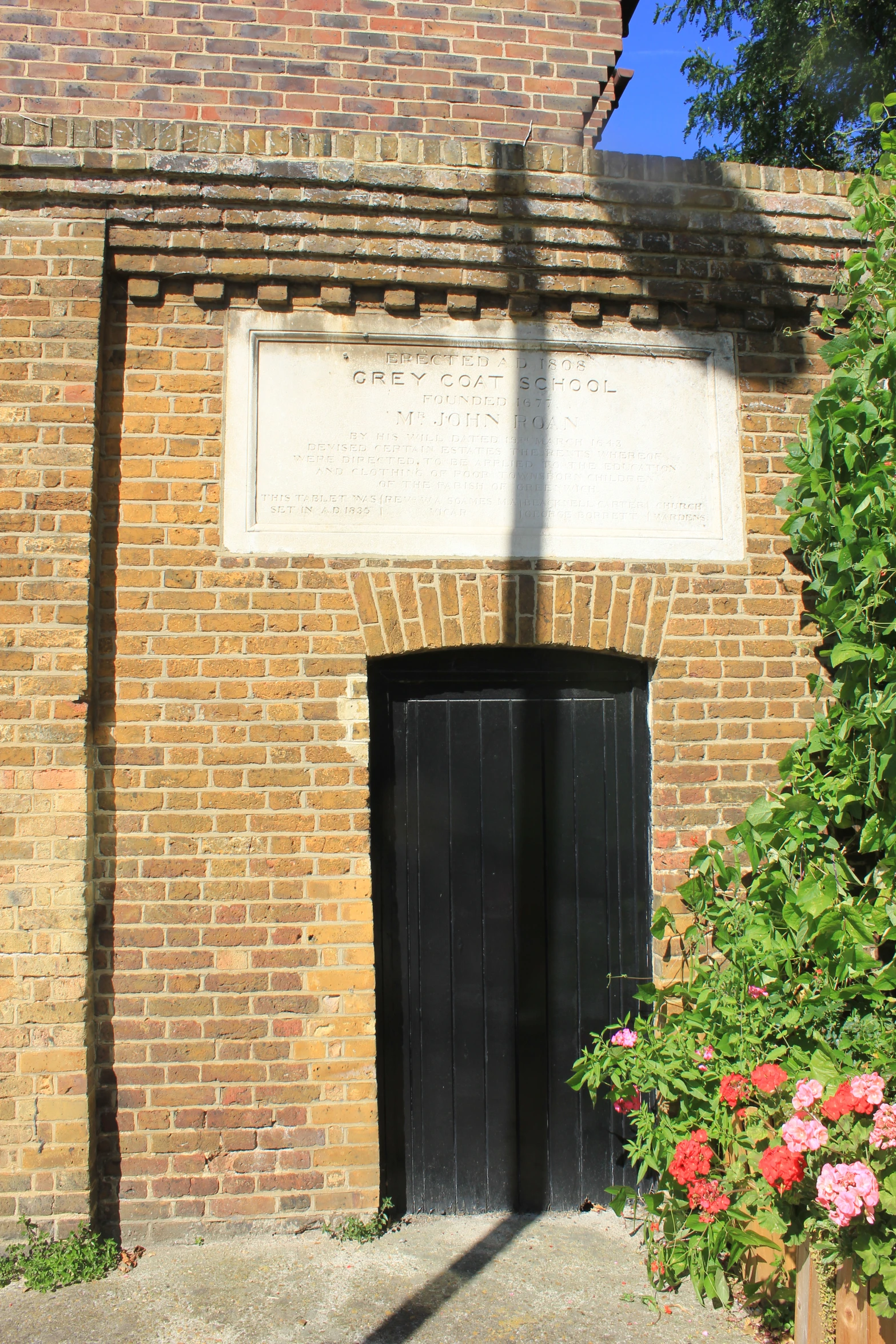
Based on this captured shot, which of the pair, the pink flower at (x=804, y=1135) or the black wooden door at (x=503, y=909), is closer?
the pink flower at (x=804, y=1135)

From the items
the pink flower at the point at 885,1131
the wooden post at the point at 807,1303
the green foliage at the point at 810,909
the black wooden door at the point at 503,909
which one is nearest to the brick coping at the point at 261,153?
the green foliage at the point at 810,909

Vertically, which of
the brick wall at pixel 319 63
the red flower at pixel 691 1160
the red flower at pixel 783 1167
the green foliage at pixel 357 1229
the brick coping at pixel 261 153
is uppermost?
the brick wall at pixel 319 63

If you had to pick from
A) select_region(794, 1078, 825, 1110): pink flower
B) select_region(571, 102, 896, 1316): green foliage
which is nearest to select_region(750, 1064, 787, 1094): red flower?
select_region(571, 102, 896, 1316): green foliage

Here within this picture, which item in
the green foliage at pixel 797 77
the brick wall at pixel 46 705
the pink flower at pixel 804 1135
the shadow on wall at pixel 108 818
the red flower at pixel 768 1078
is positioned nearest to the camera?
the pink flower at pixel 804 1135

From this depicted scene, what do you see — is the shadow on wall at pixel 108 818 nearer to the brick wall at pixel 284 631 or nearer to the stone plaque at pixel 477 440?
the brick wall at pixel 284 631

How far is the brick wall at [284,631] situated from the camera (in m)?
3.54

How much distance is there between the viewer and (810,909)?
3258 mm

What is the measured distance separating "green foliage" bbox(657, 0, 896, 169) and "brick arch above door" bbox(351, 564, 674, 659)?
7453mm

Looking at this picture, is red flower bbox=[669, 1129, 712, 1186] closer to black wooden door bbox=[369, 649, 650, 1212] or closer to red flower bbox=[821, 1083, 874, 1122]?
red flower bbox=[821, 1083, 874, 1122]

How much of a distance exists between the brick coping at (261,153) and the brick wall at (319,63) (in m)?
0.87

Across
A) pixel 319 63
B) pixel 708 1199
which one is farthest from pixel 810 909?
pixel 319 63

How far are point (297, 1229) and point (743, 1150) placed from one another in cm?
172

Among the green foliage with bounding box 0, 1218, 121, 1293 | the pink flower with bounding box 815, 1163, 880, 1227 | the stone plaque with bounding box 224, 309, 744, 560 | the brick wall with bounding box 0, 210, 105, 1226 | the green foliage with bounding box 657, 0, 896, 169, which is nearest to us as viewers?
the pink flower with bounding box 815, 1163, 880, 1227

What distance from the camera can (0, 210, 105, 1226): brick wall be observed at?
133 inches
